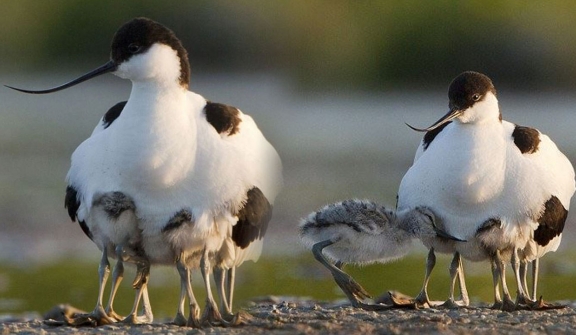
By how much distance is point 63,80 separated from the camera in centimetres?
2680

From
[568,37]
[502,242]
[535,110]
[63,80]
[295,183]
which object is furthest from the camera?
[63,80]

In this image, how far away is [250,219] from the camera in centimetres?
846

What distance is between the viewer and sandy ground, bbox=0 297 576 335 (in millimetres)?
7801

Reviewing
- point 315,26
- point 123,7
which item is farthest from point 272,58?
point 123,7

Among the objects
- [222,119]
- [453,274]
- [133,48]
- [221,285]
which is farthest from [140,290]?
[453,274]

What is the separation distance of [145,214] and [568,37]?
18.1 m

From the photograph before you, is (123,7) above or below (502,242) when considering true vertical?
above

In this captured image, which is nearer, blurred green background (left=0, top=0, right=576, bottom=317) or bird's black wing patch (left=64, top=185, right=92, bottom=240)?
bird's black wing patch (left=64, top=185, right=92, bottom=240)

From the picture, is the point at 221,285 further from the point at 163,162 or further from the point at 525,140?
the point at 525,140

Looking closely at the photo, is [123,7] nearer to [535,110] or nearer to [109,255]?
[535,110]

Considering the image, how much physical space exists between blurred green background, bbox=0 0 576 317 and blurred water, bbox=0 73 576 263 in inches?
1.7

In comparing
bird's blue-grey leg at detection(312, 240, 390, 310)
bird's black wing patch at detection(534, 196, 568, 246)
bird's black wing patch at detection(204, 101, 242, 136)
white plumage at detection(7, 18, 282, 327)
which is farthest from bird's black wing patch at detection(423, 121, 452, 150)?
bird's black wing patch at detection(204, 101, 242, 136)

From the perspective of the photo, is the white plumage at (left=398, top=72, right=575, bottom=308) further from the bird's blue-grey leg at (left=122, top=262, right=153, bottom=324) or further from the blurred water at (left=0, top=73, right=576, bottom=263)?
the blurred water at (left=0, top=73, right=576, bottom=263)

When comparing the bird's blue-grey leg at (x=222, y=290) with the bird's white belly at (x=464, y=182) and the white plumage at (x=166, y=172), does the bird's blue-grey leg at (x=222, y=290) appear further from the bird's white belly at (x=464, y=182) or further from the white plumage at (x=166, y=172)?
the bird's white belly at (x=464, y=182)
